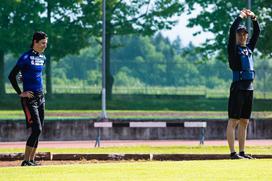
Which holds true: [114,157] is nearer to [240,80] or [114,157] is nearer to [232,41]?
[240,80]

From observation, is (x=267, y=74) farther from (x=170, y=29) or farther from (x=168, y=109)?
(x=170, y=29)

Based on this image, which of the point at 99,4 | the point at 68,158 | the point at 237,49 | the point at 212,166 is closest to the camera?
the point at 212,166

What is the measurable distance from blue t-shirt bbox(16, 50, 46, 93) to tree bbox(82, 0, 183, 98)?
127 ft

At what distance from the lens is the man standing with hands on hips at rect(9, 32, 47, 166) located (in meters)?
15.5

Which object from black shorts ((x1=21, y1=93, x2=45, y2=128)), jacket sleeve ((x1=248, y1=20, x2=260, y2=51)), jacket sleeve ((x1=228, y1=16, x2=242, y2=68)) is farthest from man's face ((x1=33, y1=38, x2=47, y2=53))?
jacket sleeve ((x1=248, y1=20, x2=260, y2=51))

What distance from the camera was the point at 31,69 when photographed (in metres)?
15.6

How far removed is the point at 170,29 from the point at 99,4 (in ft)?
21.9

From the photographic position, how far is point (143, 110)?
48438mm

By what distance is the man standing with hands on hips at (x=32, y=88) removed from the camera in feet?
50.7

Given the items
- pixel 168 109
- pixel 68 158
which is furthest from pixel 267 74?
pixel 68 158

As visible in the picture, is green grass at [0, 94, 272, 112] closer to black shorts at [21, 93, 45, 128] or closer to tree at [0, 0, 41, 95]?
tree at [0, 0, 41, 95]

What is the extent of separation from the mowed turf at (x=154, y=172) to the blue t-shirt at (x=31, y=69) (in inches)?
106

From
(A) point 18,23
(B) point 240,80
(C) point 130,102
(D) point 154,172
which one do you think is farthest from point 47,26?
(D) point 154,172

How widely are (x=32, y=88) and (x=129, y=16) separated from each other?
137 ft
